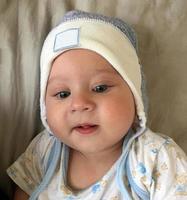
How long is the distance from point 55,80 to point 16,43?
0.44ft

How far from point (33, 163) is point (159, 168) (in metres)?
0.29

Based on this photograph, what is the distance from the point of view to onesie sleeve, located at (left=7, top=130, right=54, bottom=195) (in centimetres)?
115

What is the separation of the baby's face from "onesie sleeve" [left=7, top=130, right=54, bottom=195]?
0.39 feet

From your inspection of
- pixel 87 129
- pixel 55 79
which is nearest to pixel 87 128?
pixel 87 129

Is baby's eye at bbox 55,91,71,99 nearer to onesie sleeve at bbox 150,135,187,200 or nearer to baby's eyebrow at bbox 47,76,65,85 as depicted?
baby's eyebrow at bbox 47,76,65,85

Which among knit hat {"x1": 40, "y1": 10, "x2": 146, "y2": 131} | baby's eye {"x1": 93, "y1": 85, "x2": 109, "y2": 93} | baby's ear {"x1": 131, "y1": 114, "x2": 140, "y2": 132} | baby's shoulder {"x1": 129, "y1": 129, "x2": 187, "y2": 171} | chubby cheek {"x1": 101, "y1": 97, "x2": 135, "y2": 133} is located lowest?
baby's shoulder {"x1": 129, "y1": 129, "x2": 187, "y2": 171}

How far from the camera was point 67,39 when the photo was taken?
103 centimetres

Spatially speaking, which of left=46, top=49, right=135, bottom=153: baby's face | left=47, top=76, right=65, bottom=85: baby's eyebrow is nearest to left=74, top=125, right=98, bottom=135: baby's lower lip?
left=46, top=49, right=135, bottom=153: baby's face

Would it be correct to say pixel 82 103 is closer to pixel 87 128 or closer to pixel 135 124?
pixel 87 128

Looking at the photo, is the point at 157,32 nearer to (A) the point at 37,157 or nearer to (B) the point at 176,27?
(B) the point at 176,27

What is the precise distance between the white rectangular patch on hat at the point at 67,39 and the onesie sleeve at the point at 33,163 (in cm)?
22

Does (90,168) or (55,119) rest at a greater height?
(55,119)

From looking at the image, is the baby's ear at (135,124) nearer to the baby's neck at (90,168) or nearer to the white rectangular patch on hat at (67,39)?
the baby's neck at (90,168)

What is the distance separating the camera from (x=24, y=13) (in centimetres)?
111
